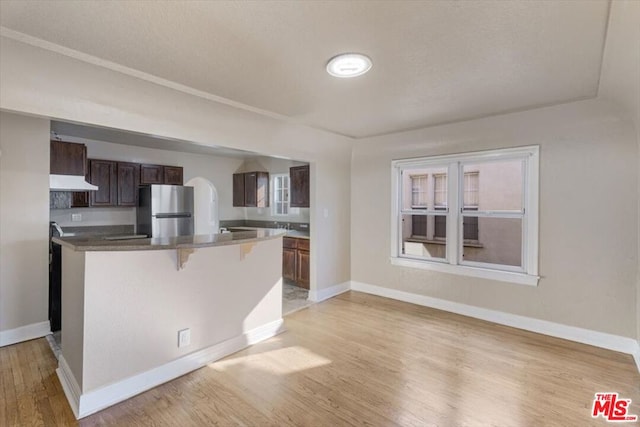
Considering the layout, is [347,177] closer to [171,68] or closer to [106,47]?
[171,68]

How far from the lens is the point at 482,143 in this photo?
3.80 meters

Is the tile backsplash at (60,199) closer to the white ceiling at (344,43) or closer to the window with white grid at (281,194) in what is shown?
the white ceiling at (344,43)

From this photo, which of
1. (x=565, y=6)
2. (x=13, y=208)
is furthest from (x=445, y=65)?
(x=13, y=208)

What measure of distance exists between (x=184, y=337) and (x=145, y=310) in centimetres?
A: 41

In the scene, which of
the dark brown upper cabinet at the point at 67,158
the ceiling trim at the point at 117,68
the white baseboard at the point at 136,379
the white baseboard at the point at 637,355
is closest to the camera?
the ceiling trim at the point at 117,68

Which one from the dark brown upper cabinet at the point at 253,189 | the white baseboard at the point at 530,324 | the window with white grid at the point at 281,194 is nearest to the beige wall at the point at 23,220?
the dark brown upper cabinet at the point at 253,189

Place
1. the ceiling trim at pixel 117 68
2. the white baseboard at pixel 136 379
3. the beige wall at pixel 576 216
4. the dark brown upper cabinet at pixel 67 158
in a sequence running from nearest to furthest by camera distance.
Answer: the ceiling trim at pixel 117 68, the white baseboard at pixel 136 379, the beige wall at pixel 576 216, the dark brown upper cabinet at pixel 67 158

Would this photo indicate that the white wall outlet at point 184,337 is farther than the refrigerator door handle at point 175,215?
No

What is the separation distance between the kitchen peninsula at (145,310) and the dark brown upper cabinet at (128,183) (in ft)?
8.97

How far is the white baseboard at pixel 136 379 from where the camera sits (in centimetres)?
207

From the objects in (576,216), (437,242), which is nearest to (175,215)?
(437,242)

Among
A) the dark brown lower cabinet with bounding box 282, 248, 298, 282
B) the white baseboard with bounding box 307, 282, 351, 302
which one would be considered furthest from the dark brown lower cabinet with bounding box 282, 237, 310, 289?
the white baseboard with bounding box 307, 282, 351, 302

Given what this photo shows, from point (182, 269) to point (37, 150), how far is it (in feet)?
7.34

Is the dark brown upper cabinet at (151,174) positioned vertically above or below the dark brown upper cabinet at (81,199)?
above
